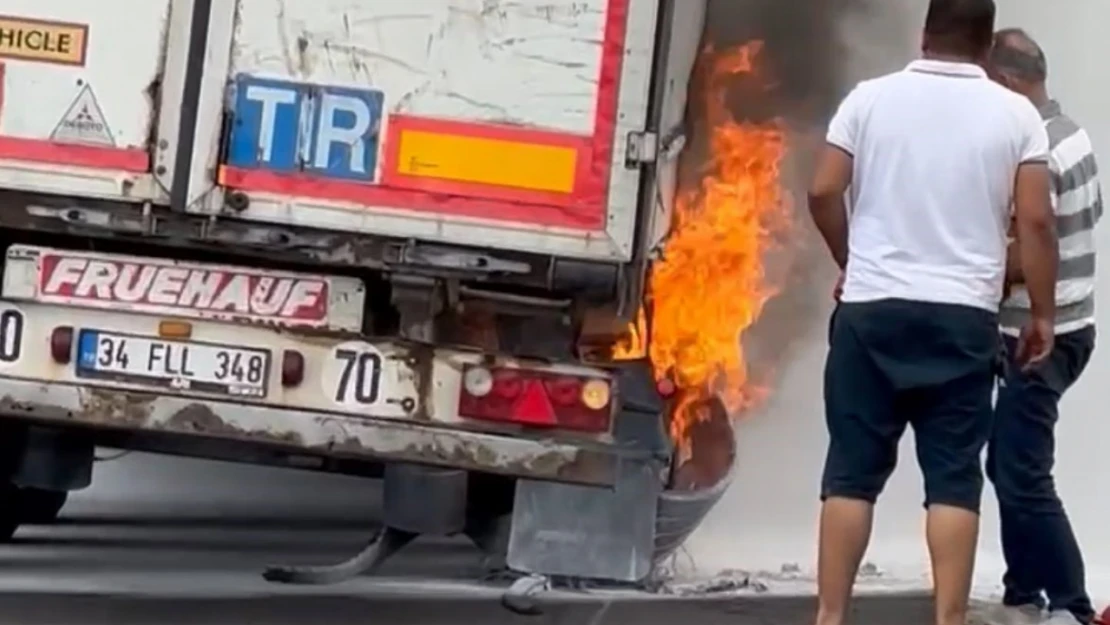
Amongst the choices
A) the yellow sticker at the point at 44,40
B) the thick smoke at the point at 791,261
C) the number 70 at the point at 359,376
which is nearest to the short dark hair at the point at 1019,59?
the number 70 at the point at 359,376

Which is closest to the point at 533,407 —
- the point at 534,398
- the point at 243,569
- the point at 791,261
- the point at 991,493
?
the point at 534,398

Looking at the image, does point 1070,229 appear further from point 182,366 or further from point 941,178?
point 182,366

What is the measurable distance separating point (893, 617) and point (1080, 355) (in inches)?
64.7

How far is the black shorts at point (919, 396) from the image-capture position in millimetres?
6164

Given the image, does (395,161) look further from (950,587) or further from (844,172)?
(950,587)

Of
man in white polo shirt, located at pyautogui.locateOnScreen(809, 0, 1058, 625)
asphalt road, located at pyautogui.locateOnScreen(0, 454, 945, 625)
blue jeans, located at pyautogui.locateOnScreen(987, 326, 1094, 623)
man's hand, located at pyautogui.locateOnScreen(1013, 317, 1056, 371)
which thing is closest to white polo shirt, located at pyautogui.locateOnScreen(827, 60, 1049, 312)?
man in white polo shirt, located at pyautogui.locateOnScreen(809, 0, 1058, 625)

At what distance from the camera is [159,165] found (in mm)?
6930

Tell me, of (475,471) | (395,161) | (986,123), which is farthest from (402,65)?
(986,123)

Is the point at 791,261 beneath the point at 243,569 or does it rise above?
above

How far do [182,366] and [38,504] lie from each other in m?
2.58

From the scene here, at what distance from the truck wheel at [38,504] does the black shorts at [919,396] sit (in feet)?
12.8

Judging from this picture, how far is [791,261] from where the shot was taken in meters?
10.6

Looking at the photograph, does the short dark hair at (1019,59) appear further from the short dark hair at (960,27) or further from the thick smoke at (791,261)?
the thick smoke at (791,261)

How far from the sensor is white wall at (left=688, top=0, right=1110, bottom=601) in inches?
402
